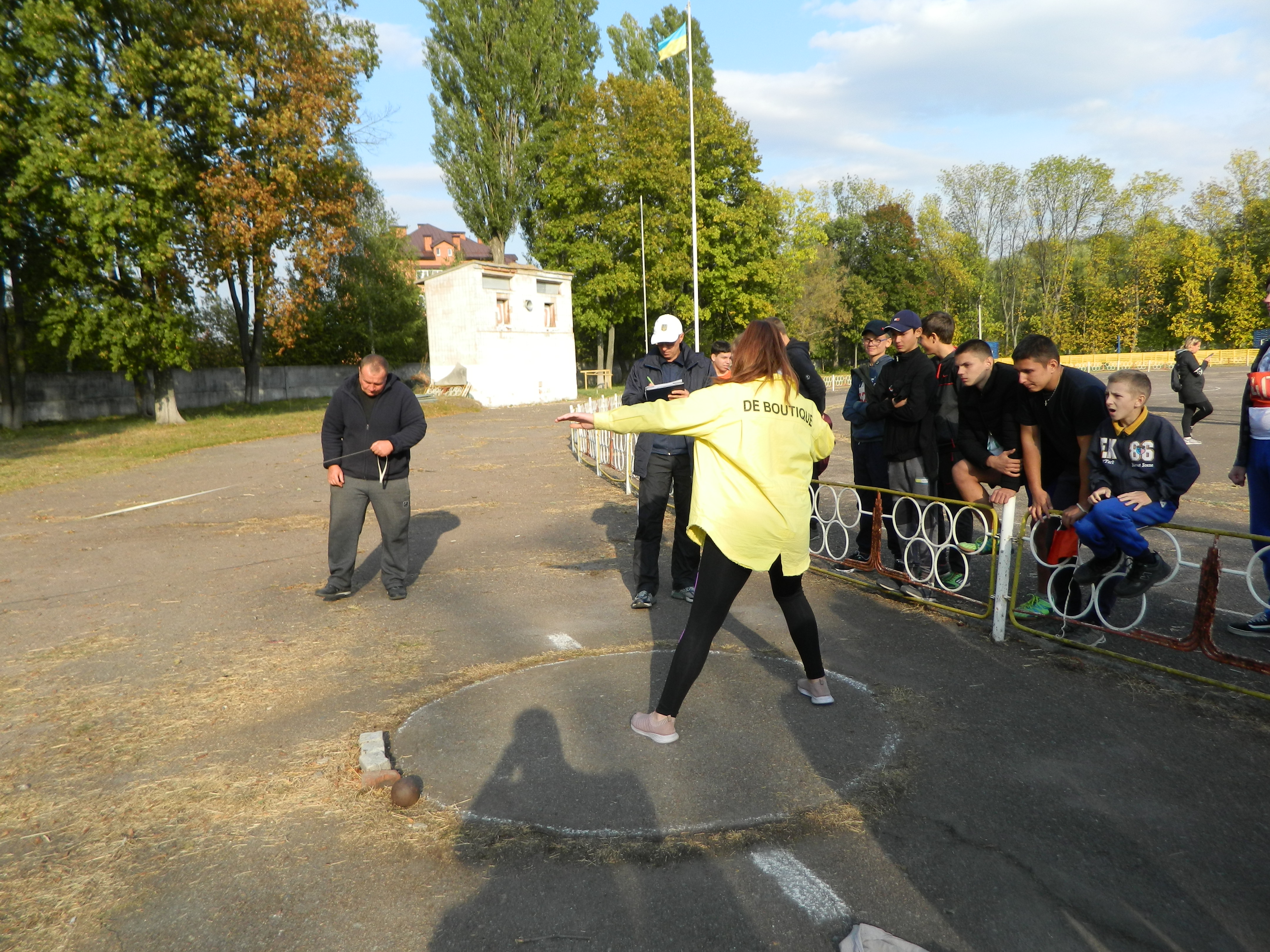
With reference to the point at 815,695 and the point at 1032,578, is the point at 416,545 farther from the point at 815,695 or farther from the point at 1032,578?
the point at 1032,578

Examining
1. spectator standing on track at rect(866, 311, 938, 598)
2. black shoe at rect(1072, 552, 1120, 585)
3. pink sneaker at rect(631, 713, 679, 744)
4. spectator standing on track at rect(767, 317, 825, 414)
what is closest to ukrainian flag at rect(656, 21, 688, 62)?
spectator standing on track at rect(767, 317, 825, 414)

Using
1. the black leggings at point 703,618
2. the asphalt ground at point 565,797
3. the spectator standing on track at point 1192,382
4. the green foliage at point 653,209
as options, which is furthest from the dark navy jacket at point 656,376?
the green foliage at point 653,209

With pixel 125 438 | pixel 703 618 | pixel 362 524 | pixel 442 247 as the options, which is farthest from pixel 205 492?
pixel 442 247

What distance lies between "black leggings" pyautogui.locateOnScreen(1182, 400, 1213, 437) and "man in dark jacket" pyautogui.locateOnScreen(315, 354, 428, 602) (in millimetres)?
13953

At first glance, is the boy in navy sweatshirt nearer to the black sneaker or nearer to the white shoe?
the black sneaker

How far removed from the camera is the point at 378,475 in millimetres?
6660

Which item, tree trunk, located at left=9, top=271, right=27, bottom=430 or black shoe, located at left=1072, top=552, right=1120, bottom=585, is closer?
black shoe, located at left=1072, top=552, right=1120, bottom=585

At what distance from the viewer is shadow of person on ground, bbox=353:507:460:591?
24.1ft

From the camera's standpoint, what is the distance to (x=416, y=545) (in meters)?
8.73

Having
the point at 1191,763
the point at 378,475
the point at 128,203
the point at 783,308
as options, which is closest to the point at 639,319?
the point at 783,308

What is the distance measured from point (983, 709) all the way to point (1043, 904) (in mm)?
1609

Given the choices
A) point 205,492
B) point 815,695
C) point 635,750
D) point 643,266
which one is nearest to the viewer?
point 635,750

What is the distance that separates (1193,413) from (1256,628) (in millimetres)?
11962

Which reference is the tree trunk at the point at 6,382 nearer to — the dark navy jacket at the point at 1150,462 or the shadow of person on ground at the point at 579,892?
the shadow of person on ground at the point at 579,892
